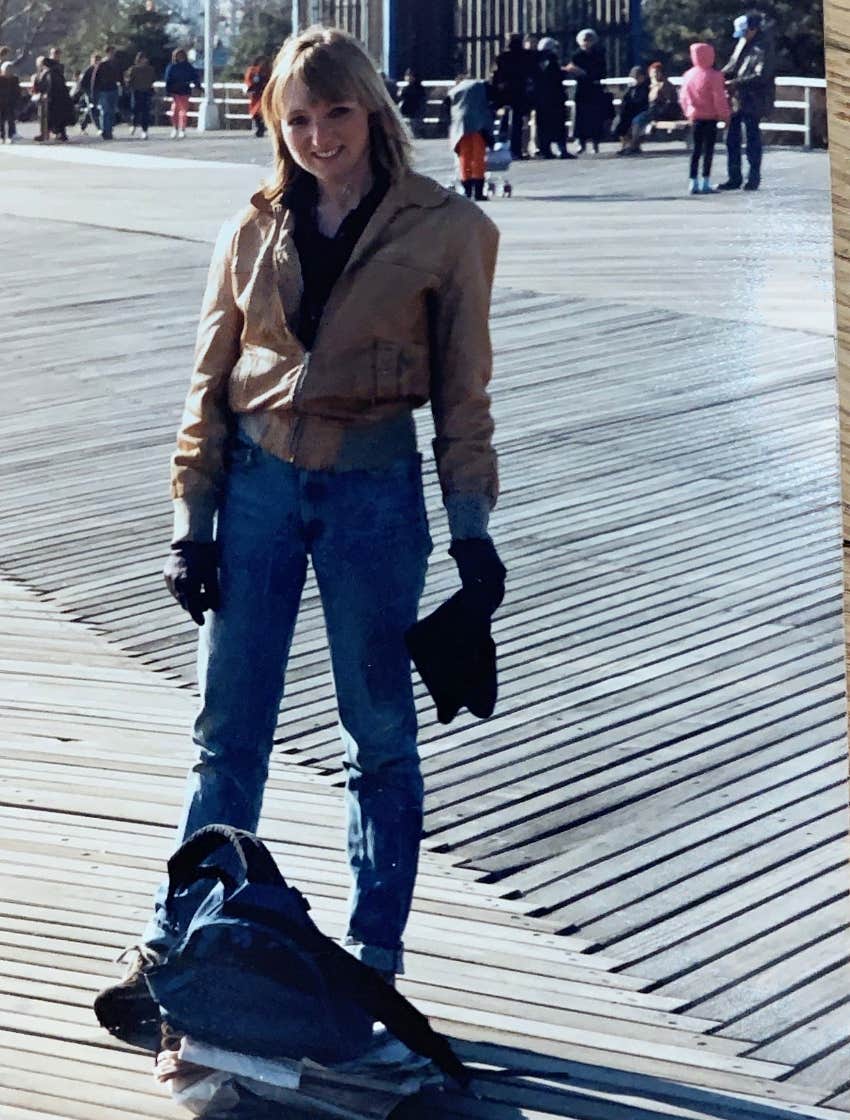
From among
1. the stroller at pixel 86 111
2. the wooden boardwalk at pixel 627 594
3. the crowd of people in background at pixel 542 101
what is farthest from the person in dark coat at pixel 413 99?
the wooden boardwalk at pixel 627 594

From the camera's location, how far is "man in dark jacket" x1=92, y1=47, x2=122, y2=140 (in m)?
30.3

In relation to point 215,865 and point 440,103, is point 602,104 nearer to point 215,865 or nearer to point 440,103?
point 440,103

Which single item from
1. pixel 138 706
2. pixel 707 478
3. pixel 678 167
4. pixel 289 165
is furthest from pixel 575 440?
pixel 678 167

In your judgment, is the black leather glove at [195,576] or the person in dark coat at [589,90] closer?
the black leather glove at [195,576]

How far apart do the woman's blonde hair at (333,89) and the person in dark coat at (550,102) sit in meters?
21.0

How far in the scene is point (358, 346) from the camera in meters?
3.30

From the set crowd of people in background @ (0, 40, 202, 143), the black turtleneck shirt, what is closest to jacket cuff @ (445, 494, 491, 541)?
the black turtleneck shirt

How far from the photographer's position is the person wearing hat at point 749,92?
19281 mm

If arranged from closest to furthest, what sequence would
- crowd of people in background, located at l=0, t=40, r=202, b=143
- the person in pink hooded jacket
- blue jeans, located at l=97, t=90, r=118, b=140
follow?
the person in pink hooded jacket < crowd of people in background, located at l=0, t=40, r=202, b=143 < blue jeans, located at l=97, t=90, r=118, b=140

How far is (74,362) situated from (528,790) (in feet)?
22.1

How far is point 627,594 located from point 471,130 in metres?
12.4

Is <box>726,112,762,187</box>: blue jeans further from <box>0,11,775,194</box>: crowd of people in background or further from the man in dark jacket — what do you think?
the man in dark jacket

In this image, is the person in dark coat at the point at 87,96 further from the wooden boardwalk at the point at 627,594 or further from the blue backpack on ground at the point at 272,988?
the blue backpack on ground at the point at 272,988

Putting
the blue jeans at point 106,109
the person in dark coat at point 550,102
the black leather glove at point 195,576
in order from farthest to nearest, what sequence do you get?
1. the blue jeans at point 106,109
2. the person in dark coat at point 550,102
3. the black leather glove at point 195,576
